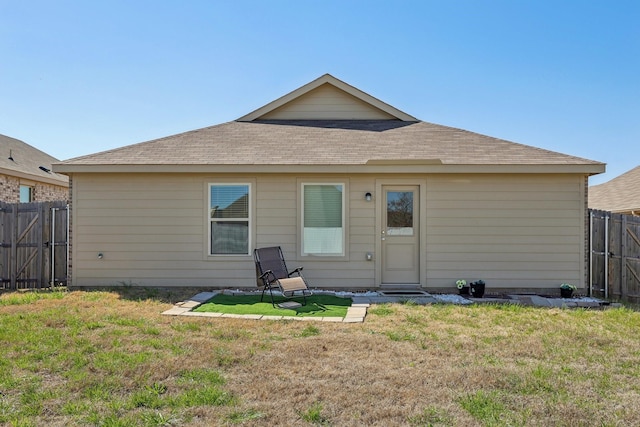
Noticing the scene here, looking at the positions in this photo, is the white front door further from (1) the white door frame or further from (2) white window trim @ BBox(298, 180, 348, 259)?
(2) white window trim @ BBox(298, 180, 348, 259)

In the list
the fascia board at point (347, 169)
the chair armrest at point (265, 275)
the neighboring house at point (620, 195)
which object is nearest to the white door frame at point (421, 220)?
the fascia board at point (347, 169)

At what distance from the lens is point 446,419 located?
8.91 feet

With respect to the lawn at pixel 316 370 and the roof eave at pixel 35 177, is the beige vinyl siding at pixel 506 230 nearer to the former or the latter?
the lawn at pixel 316 370

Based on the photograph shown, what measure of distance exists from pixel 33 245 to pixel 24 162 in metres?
8.46

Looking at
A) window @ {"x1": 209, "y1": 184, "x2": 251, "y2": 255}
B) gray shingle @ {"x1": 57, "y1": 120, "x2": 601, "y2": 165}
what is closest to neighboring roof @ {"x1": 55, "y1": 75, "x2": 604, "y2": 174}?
gray shingle @ {"x1": 57, "y1": 120, "x2": 601, "y2": 165}

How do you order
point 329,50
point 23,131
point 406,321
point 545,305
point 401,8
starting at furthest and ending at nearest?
point 23,131 < point 329,50 < point 401,8 < point 545,305 < point 406,321

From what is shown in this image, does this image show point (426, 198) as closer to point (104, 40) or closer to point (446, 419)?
point (446, 419)

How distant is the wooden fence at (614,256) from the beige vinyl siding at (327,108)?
540 cm

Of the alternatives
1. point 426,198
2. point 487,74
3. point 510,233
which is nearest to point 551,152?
point 510,233

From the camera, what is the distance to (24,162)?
14703 millimetres

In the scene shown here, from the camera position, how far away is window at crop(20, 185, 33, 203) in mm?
13805

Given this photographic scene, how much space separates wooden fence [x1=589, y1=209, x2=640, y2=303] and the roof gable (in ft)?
16.4

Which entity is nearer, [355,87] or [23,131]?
[355,87]

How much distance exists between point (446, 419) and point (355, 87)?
8.90 metres
